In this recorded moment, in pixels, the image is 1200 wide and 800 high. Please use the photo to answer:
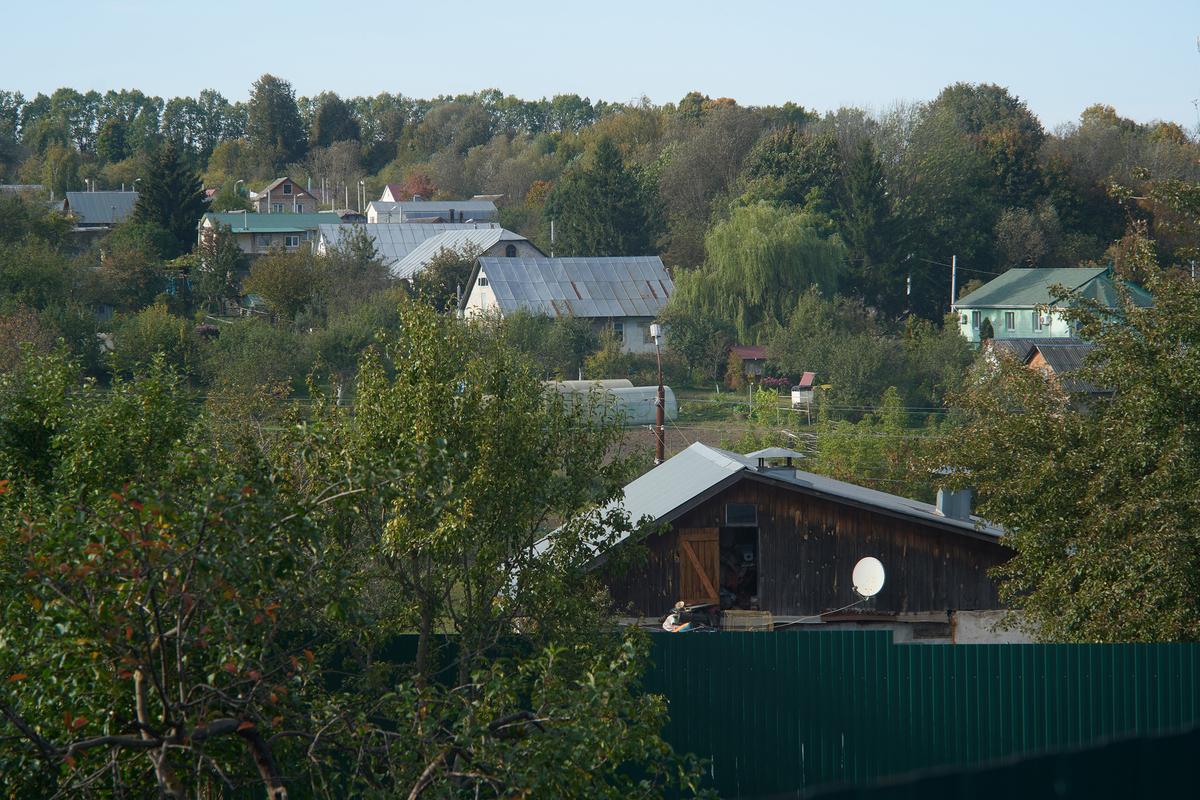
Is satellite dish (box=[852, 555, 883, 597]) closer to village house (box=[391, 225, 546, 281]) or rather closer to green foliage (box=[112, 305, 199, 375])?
green foliage (box=[112, 305, 199, 375])

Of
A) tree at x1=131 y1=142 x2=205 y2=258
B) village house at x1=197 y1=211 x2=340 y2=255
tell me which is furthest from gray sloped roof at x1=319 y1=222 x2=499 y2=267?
tree at x1=131 y1=142 x2=205 y2=258

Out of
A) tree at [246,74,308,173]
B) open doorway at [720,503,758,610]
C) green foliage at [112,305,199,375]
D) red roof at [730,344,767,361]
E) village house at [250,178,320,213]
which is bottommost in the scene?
open doorway at [720,503,758,610]

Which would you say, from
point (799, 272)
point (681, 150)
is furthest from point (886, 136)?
point (799, 272)

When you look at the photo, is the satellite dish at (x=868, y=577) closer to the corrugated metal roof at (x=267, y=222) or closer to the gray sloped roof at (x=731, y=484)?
the gray sloped roof at (x=731, y=484)

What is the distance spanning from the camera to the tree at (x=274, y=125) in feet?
389

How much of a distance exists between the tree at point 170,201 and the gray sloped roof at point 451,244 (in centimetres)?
1075

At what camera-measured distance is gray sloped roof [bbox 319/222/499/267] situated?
211 feet

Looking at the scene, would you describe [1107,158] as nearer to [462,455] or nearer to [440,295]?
[440,295]

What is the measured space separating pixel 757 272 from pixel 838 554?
36.2 meters

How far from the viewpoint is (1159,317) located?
10.7 meters

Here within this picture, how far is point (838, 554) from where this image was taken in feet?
52.9

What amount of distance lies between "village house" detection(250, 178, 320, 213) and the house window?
8584 centimetres

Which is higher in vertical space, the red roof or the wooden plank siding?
the red roof

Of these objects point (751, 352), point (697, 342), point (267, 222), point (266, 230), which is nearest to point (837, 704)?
point (751, 352)
